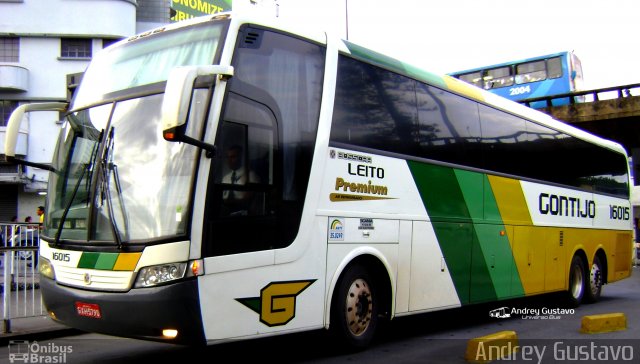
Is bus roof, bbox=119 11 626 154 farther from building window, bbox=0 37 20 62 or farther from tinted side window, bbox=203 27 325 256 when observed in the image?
building window, bbox=0 37 20 62

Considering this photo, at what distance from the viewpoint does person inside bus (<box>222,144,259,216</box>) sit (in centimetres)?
566

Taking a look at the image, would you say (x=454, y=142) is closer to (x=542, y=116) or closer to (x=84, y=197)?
(x=542, y=116)

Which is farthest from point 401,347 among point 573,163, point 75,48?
point 75,48

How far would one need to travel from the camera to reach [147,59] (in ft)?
20.7

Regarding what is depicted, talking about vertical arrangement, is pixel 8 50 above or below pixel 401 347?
above

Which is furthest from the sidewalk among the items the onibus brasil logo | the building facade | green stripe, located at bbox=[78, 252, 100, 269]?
the building facade

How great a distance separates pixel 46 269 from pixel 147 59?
7.80 feet

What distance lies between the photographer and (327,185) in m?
6.72

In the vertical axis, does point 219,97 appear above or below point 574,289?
above

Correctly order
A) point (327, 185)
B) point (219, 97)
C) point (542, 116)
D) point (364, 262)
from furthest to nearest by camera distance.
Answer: point (542, 116) < point (364, 262) < point (327, 185) < point (219, 97)

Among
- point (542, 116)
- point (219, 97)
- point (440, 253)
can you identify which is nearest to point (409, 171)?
point (440, 253)

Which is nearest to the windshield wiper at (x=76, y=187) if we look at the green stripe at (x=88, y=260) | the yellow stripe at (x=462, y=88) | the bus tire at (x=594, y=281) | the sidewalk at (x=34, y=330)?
the green stripe at (x=88, y=260)

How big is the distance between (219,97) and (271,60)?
2.91 ft

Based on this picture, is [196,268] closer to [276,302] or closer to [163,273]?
[163,273]
